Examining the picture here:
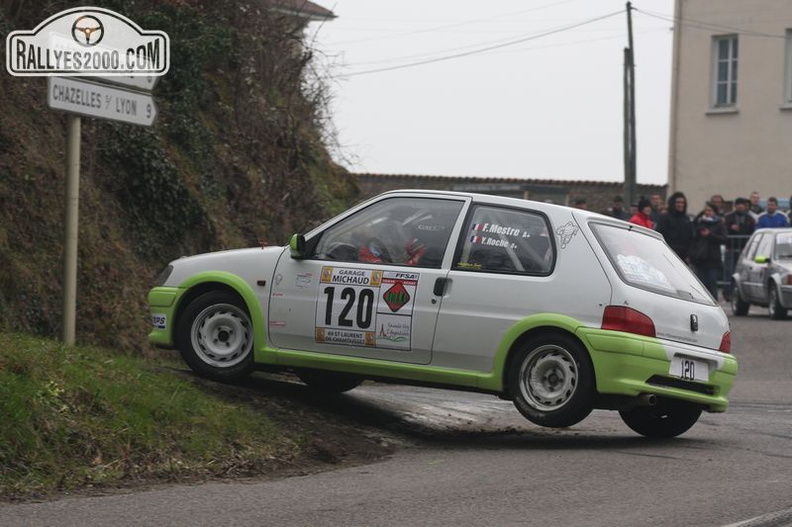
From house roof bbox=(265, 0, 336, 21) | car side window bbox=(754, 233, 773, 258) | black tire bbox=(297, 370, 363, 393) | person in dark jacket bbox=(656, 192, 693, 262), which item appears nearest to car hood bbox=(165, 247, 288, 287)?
black tire bbox=(297, 370, 363, 393)

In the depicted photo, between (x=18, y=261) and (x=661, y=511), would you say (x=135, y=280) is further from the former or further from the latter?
(x=661, y=511)

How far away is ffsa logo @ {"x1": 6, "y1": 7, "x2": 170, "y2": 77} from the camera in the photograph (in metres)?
11.5

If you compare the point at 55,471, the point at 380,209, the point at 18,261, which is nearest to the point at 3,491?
the point at 55,471

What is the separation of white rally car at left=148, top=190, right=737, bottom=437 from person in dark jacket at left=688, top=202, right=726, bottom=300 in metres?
14.3

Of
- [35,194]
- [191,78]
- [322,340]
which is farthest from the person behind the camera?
[191,78]

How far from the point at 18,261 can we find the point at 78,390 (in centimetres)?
532

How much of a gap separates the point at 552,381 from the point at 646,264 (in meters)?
1.25

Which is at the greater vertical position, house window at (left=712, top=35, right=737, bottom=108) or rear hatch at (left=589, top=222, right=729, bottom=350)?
house window at (left=712, top=35, right=737, bottom=108)

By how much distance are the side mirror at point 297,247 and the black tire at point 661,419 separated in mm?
2762

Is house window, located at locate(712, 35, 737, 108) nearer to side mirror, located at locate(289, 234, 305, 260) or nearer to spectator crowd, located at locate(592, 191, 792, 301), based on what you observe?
spectator crowd, located at locate(592, 191, 792, 301)

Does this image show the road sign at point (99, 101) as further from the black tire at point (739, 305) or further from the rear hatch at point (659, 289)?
the black tire at point (739, 305)

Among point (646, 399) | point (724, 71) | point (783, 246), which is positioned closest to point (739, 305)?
point (783, 246)

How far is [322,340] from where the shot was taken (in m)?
10.9

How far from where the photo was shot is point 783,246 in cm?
2562
